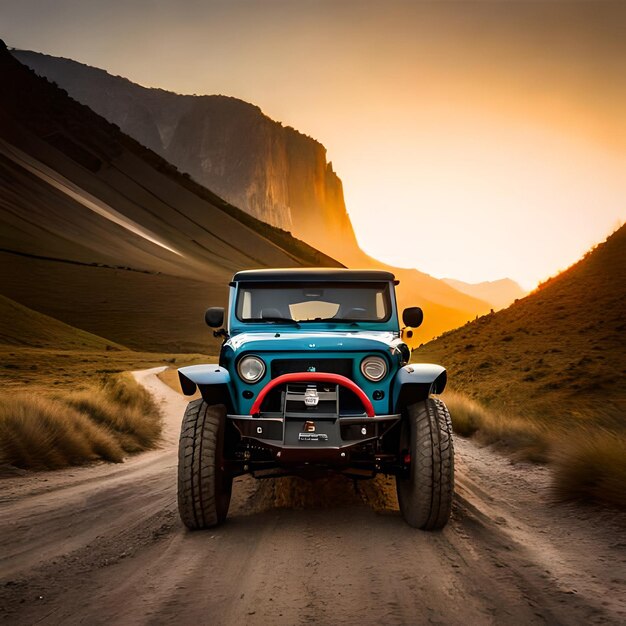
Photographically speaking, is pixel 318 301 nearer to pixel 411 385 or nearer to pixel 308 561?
pixel 411 385

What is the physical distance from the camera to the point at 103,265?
87.1 metres

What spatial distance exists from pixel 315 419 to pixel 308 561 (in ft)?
4.00

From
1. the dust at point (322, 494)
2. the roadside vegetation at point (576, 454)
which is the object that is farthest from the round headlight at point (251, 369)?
the roadside vegetation at point (576, 454)

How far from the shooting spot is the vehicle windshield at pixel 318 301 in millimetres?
7367

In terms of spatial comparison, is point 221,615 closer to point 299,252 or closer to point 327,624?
point 327,624

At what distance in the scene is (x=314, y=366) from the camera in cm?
589

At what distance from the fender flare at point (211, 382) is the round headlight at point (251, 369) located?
0.46ft

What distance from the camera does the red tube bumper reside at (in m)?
5.52

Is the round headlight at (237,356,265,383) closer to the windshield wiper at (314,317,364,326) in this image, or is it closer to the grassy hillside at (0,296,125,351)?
the windshield wiper at (314,317,364,326)

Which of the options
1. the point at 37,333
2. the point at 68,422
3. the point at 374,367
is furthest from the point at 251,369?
the point at 37,333

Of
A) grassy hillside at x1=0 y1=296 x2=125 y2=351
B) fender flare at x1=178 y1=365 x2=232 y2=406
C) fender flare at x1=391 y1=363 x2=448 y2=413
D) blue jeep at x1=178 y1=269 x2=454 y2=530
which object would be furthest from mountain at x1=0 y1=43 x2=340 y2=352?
fender flare at x1=391 y1=363 x2=448 y2=413

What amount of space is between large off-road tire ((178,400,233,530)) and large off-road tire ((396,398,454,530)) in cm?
167

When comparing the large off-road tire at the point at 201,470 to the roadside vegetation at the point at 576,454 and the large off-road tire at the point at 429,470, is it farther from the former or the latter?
the roadside vegetation at the point at 576,454

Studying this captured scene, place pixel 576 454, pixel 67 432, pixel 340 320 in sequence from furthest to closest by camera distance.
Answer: pixel 67 432, pixel 340 320, pixel 576 454
